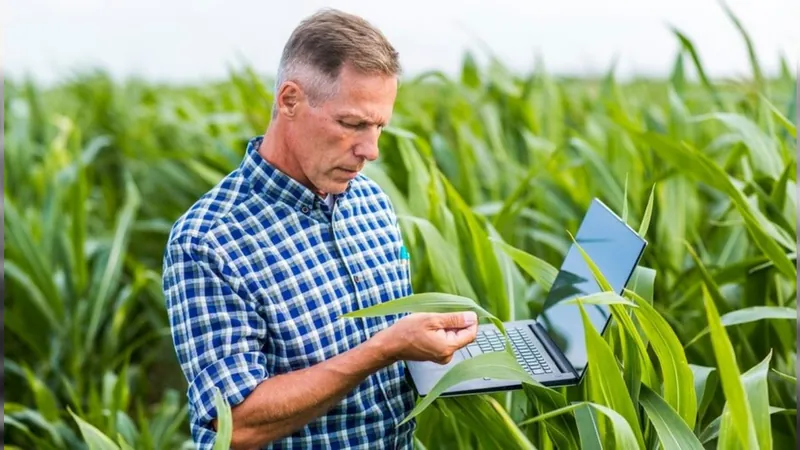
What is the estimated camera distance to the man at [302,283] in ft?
3.17

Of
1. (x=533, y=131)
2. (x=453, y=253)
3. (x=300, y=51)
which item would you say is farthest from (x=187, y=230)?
(x=533, y=131)

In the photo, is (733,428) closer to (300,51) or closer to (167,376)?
(300,51)

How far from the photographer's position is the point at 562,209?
6.25 feet

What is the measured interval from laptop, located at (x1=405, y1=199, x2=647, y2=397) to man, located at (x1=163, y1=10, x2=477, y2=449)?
77 millimetres

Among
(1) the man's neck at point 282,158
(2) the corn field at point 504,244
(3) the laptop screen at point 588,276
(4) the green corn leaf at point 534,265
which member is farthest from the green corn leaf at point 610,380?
(1) the man's neck at point 282,158

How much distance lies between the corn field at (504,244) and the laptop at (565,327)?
3 cm

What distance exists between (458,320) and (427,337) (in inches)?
1.9

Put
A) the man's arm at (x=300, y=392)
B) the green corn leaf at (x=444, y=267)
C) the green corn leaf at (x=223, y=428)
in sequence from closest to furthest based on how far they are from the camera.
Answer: the green corn leaf at (x=223, y=428), the man's arm at (x=300, y=392), the green corn leaf at (x=444, y=267)

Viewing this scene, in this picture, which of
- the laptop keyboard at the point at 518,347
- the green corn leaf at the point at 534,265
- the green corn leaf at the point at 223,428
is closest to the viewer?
the green corn leaf at the point at 223,428

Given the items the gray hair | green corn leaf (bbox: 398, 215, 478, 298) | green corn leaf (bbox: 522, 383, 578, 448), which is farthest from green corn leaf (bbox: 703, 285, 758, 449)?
green corn leaf (bbox: 398, 215, 478, 298)

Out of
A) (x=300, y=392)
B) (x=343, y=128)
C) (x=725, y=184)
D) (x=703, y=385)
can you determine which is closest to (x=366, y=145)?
(x=343, y=128)

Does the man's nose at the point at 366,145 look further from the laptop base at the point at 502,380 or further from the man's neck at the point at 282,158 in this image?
the laptop base at the point at 502,380

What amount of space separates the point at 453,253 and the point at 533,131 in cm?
A: 107

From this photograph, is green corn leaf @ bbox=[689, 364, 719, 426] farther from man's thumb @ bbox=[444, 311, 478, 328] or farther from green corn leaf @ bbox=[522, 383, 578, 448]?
man's thumb @ bbox=[444, 311, 478, 328]
